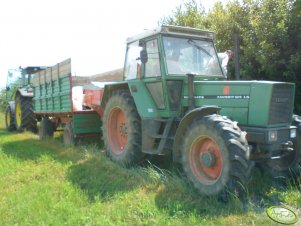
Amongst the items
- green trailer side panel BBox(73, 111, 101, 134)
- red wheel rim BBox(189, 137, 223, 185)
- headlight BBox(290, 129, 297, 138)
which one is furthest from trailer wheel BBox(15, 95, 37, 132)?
headlight BBox(290, 129, 297, 138)

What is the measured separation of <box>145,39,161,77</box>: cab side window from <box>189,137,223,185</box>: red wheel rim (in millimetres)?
1563

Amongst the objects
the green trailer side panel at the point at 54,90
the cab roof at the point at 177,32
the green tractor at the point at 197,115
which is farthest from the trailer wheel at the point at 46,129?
the cab roof at the point at 177,32

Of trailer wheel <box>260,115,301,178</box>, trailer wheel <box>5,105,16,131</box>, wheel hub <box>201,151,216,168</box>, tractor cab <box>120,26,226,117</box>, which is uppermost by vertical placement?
tractor cab <box>120,26,226,117</box>

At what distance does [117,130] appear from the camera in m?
7.34

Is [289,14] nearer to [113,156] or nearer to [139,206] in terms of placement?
[113,156]

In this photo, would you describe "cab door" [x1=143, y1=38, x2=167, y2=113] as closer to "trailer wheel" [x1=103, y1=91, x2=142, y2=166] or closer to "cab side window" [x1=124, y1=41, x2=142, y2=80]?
"cab side window" [x1=124, y1=41, x2=142, y2=80]

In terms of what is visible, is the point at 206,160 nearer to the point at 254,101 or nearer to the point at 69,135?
the point at 254,101

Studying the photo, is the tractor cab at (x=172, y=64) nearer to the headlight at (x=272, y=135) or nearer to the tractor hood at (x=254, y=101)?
the tractor hood at (x=254, y=101)

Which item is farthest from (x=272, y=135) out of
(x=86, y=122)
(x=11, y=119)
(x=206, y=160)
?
(x=11, y=119)

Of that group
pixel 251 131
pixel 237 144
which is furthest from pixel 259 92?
pixel 237 144

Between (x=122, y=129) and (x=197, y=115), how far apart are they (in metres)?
2.26

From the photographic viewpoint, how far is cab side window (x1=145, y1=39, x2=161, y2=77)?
6250 mm

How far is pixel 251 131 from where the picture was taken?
16.8 ft

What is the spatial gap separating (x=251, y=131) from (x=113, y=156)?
280 centimetres
